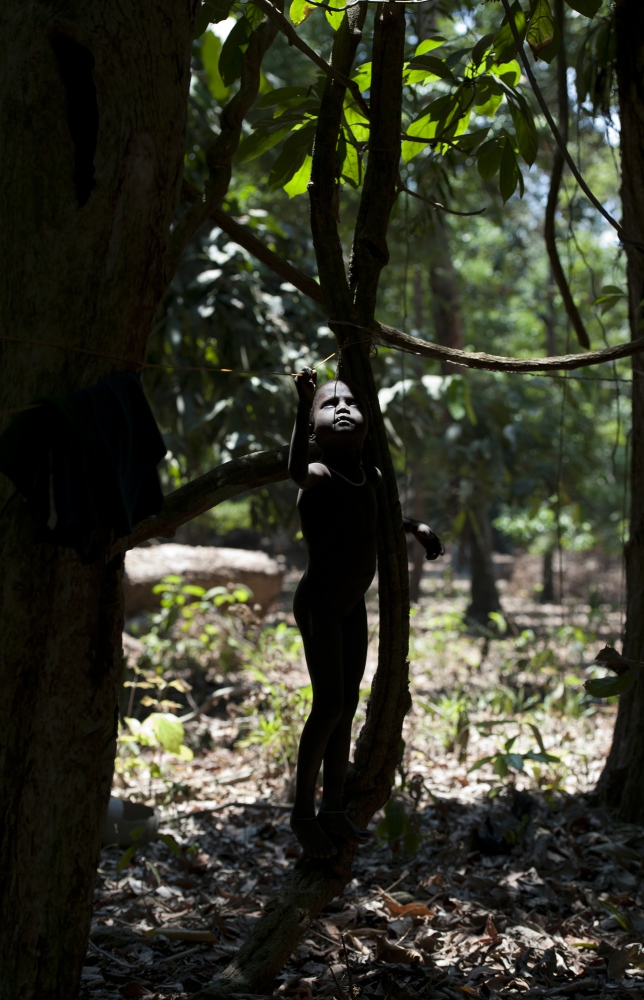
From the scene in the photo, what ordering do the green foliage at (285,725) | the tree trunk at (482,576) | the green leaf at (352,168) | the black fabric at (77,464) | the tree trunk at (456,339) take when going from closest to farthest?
the black fabric at (77,464)
the green leaf at (352,168)
the green foliage at (285,725)
the tree trunk at (456,339)
the tree trunk at (482,576)

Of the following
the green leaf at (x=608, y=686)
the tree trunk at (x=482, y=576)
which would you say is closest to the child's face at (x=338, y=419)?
the green leaf at (x=608, y=686)

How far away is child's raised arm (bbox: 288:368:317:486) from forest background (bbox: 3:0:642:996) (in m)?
0.15

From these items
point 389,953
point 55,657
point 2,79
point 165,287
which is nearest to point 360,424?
point 165,287

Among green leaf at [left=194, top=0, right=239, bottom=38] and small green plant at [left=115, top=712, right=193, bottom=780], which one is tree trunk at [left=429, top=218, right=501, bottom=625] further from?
green leaf at [left=194, top=0, right=239, bottom=38]

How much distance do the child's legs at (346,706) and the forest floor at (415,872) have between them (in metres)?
0.48

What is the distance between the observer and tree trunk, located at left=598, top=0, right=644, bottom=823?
376 centimetres

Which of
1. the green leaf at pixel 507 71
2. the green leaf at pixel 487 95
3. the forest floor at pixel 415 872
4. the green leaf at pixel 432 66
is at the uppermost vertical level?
the green leaf at pixel 507 71

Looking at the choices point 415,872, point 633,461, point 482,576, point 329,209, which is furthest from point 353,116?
point 482,576

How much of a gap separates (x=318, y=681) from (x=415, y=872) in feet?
5.73

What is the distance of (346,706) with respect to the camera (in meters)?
2.52

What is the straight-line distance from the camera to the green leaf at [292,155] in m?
2.90

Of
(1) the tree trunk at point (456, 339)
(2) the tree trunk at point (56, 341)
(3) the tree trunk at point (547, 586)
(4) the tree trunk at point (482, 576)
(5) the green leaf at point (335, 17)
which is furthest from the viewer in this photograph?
(3) the tree trunk at point (547, 586)

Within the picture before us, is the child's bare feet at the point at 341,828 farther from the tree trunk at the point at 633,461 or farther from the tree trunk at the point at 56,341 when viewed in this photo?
the tree trunk at the point at 633,461

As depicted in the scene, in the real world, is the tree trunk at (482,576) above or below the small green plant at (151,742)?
above
